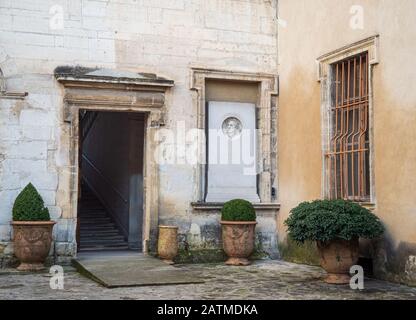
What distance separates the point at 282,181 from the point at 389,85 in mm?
2942

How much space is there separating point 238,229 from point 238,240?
172mm

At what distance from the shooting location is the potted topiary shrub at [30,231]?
834cm

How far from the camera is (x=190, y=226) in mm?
9695

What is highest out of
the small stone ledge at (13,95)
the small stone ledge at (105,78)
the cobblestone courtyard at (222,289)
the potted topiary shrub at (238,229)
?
the small stone ledge at (105,78)

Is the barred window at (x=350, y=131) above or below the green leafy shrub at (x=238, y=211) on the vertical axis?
above

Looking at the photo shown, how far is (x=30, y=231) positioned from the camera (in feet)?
27.4

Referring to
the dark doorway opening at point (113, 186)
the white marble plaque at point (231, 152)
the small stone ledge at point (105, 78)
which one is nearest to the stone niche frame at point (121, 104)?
the small stone ledge at point (105, 78)

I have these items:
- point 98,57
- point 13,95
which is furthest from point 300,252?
point 13,95

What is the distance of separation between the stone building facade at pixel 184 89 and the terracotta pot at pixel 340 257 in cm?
56

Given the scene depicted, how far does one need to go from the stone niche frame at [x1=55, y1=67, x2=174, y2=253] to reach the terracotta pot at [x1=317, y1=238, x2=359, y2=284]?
3099 mm

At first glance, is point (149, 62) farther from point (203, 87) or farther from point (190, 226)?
point (190, 226)

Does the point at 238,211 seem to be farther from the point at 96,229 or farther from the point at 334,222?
the point at 96,229

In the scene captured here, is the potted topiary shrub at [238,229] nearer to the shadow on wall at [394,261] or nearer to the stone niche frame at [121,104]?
the stone niche frame at [121,104]

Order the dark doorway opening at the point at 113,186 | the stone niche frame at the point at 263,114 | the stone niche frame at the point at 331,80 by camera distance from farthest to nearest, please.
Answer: the dark doorway opening at the point at 113,186, the stone niche frame at the point at 263,114, the stone niche frame at the point at 331,80
